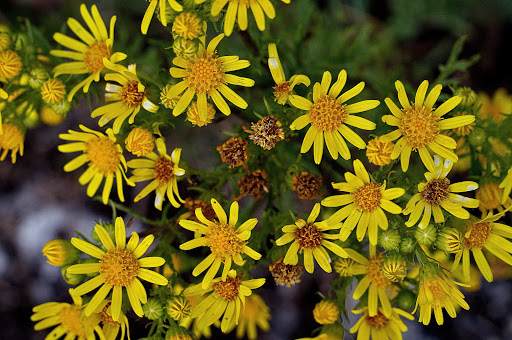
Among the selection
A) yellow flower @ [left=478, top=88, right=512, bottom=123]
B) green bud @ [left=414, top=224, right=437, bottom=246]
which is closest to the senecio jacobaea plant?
green bud @ [left=414, top=224, right=437, bottom=246]

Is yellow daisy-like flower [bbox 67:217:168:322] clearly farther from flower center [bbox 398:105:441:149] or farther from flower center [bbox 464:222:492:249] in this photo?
flower center [bbox 464:222:492:249]

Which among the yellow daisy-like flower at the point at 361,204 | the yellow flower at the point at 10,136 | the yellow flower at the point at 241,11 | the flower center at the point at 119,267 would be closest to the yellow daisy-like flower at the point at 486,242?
the yellow daisy-like flower at the point at 361,204

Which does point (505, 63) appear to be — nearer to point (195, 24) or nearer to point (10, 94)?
point (195, 24)

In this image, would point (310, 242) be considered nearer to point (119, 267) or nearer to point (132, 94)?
point (119, 267)

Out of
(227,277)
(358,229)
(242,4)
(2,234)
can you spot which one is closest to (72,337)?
(227,277)

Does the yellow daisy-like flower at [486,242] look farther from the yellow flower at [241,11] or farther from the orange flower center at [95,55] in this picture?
the orange flower center at [95,55]

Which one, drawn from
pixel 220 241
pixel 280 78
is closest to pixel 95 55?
pixel 280 78
